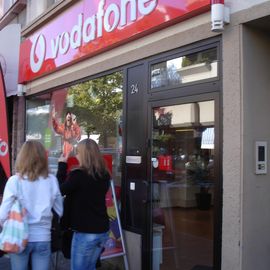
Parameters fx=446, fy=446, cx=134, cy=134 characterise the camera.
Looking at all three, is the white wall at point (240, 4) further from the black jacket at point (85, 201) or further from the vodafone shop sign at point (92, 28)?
the black jacket at point (85, 201)

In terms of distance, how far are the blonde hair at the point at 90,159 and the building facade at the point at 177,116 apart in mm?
1053

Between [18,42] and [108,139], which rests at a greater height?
[18,42]

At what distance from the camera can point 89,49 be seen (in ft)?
20.6

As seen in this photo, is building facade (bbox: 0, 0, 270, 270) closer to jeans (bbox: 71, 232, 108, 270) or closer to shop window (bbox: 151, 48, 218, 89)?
shop window (bbox: 151, 48, 218, 89)

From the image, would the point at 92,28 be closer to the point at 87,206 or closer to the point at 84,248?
the point at 87,206

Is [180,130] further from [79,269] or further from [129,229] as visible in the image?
[79,269]

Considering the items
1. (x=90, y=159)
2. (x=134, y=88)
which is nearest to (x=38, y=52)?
(x=134, y=88)

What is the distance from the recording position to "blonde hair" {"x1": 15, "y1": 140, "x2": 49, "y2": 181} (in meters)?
3.58

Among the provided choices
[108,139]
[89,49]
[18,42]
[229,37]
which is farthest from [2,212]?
[18,42]

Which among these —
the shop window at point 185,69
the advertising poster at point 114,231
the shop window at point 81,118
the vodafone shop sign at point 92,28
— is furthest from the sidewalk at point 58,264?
the vodafone shop sign at point 92,28

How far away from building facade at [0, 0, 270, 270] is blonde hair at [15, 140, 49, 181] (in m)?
1.58

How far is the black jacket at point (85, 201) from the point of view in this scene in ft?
12.7

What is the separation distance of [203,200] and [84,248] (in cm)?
127

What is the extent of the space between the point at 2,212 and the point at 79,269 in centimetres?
92
